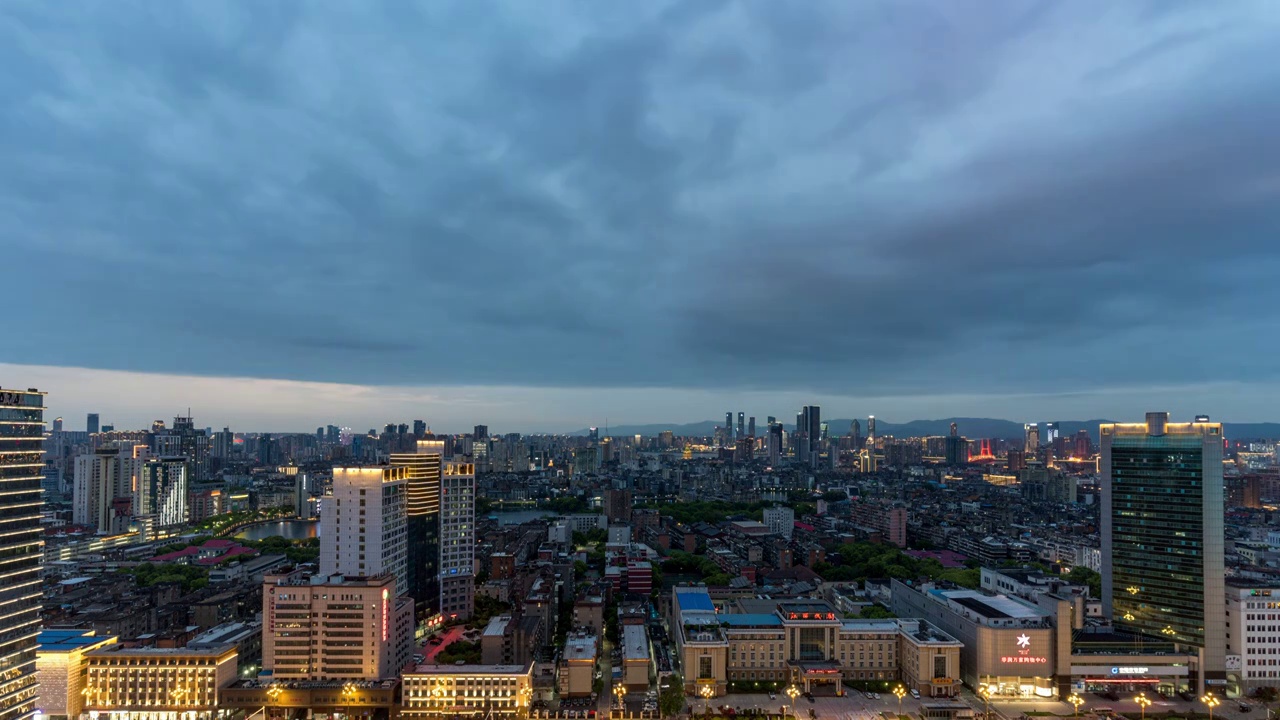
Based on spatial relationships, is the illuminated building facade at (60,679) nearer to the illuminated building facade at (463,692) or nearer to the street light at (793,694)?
the illuminated building facade at (463,692)

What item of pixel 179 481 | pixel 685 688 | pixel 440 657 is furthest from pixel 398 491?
pixel 179 481

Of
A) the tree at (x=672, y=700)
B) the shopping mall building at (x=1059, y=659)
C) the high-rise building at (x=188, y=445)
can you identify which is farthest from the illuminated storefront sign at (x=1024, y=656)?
the high-rise building at (x=188, y=445)

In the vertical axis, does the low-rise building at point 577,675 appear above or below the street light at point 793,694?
above

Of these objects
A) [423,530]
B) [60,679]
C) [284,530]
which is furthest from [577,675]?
[284,530]

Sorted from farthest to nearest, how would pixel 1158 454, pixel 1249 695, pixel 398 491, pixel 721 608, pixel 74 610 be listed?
pixel 74 610 < pixel 721 608 < pixel 398 491 < pixel 1158 454 < pixel 1249 695

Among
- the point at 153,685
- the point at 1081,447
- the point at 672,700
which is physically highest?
the point at 153,685

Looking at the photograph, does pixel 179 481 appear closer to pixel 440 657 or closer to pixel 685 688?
pixel 440 657

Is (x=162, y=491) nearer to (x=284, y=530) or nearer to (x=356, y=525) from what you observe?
(x=284, y=530)
